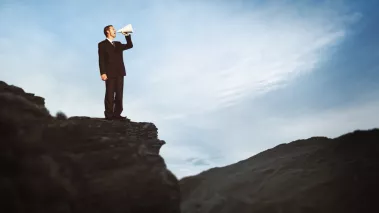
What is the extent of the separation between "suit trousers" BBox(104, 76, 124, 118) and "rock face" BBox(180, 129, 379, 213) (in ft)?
10.6

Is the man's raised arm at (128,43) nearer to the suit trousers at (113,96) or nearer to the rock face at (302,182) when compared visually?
the suit trousers at (113,96)

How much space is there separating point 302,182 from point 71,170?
514cm

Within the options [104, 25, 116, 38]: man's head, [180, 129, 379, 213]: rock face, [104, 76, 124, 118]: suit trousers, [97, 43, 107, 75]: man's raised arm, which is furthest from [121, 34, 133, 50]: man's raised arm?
[180, 129, 379, 213]: rock face

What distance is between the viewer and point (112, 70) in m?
10.2

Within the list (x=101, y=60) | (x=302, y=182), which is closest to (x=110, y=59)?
(x=101, y=60)

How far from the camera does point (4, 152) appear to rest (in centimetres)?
430

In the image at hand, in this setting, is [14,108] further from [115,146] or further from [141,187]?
[141,187]

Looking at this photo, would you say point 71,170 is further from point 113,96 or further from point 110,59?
point 110,59

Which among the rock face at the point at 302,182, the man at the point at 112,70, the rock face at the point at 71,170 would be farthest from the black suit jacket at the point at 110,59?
the rock face at the point at 71,170

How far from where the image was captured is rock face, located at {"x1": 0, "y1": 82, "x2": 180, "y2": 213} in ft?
14.1

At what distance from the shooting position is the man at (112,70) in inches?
396

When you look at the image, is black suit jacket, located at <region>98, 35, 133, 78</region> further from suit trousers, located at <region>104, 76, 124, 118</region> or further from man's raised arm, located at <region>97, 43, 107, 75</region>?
suit trousers, located at <region>104, 76, 124, 118</region>

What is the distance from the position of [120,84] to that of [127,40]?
1.43 m

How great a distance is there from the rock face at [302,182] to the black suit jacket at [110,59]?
421 cm
